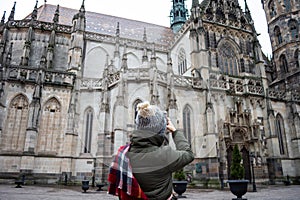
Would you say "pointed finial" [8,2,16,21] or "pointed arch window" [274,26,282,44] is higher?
"pointed arch window" [274,26,282,44]

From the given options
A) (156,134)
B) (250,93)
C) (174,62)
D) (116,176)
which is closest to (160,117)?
(156,134)

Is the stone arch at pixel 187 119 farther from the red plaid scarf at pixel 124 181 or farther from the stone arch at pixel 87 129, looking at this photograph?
the red plaid scarf at pixel 124 181

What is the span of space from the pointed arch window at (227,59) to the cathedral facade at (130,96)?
112 millimetres

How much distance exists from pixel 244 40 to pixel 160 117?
27.1m

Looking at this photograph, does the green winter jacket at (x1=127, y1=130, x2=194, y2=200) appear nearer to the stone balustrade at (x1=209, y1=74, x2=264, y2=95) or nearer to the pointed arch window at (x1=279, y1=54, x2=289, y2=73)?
the stone balustrade at (x1=209, y1=74, x2=264, y2=95)

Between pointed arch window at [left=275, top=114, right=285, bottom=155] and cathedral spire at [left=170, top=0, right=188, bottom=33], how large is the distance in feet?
77.2

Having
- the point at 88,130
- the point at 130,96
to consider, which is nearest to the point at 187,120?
the point at 130,96

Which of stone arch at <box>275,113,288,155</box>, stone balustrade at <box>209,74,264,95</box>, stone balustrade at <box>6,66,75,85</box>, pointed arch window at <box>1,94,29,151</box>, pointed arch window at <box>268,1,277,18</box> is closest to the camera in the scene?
pointed arch window at <box>1,94,29,151</box>

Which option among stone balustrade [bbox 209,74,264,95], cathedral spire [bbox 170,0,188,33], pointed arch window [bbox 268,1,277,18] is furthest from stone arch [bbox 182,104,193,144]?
cathedral spire [bbox 170,0,188,33]

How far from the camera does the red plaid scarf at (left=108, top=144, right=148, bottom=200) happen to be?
1.89 m

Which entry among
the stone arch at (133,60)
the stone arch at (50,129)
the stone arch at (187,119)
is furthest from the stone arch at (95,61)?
the stone arch at (187,119)

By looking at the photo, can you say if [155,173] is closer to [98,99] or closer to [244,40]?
[98,99]

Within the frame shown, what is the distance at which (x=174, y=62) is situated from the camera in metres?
28.0

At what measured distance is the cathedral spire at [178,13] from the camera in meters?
41.0
